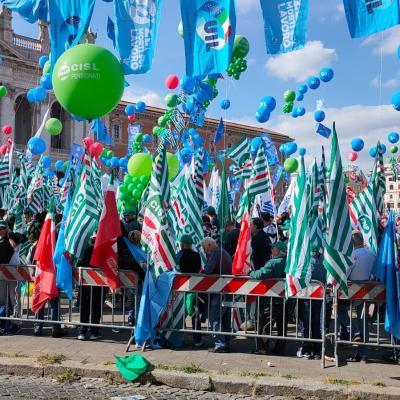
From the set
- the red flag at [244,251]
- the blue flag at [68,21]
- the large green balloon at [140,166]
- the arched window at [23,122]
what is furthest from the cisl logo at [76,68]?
the arched window at [23,122]

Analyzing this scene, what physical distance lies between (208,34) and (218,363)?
5.04 metres

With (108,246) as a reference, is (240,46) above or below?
above

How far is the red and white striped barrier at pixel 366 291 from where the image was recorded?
7469mm

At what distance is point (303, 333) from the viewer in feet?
26.3

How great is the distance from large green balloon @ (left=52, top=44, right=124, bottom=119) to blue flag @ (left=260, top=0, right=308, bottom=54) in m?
2.44

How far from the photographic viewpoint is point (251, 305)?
8.37 m

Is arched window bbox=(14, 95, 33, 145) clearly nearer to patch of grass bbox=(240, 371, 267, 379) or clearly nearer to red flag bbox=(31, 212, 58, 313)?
red flag bbox=(31, 212, 58, 313)

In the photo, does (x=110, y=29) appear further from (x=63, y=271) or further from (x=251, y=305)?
(x=251, y=305)

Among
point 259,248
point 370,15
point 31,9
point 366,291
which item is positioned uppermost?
point 31,9

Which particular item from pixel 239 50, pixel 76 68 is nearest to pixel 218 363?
pixel 76 68

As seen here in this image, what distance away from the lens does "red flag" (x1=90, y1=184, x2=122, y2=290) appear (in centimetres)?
830

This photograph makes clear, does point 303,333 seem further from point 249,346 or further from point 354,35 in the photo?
point 354,35

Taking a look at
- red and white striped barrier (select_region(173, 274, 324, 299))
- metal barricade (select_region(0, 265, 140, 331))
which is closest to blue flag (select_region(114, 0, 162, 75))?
metal barricade (select_region(0, 265, 140, 331))

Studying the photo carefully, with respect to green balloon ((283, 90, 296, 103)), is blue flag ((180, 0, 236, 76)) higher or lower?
lower
